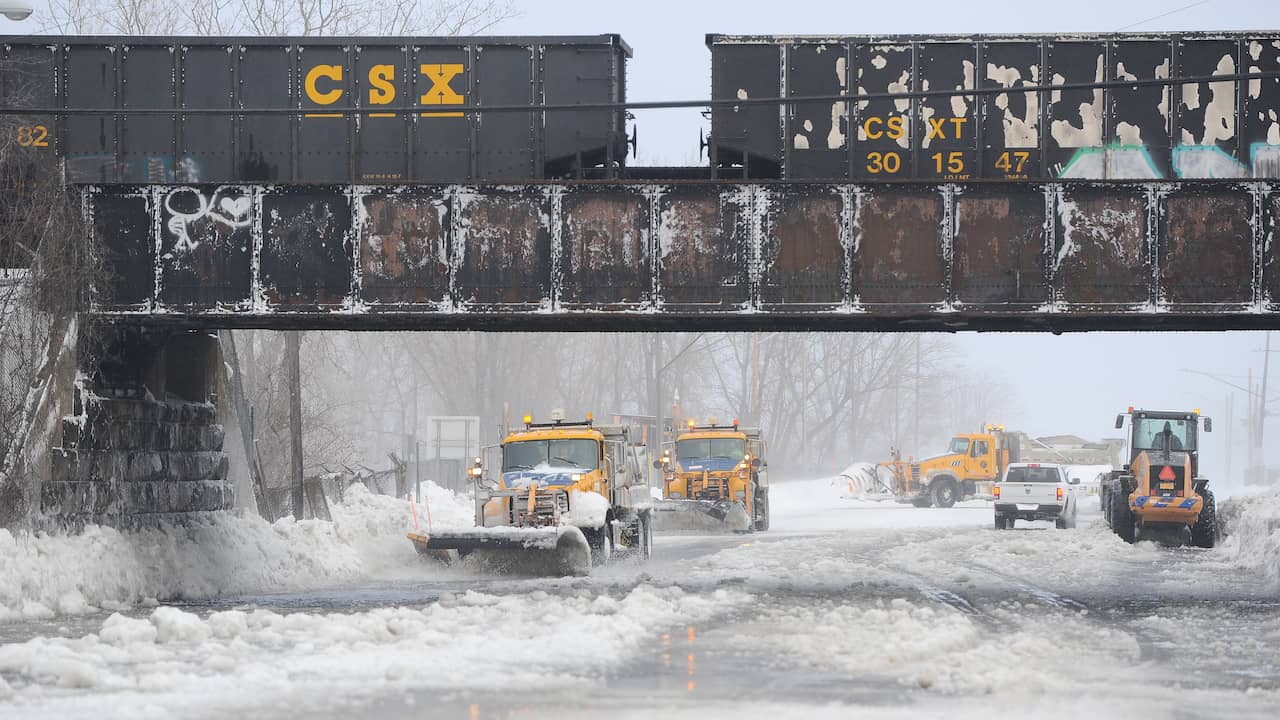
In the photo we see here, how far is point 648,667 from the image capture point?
13.9 m

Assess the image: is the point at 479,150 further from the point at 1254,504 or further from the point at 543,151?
the point at 1254,504

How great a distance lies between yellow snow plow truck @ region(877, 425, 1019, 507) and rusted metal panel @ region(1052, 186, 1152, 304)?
39.5 metres

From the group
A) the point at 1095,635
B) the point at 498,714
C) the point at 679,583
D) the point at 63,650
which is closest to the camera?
the point at 498,714

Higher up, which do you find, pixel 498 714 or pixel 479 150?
pixel 479 150

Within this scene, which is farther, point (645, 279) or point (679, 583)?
point (679, 583)

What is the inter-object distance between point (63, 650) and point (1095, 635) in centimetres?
1029

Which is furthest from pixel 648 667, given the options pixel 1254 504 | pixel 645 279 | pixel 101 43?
pixel 1254 504

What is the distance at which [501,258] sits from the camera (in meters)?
21.7

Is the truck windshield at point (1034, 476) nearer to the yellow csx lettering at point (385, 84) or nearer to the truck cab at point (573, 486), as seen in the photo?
the truck cab at point (573, 486)

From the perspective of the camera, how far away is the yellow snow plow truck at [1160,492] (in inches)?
1379

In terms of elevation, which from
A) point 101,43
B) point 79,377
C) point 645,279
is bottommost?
point 79,377

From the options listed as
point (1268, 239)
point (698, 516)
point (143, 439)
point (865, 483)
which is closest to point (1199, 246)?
point (1268, 239)

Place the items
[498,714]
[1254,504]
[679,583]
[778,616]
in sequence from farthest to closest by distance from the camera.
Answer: [1254,504], [679,583], [778,616], [498,714]

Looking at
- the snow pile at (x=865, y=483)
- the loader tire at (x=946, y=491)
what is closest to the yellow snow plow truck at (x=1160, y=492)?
the loader tire at (x=946, y=491)
